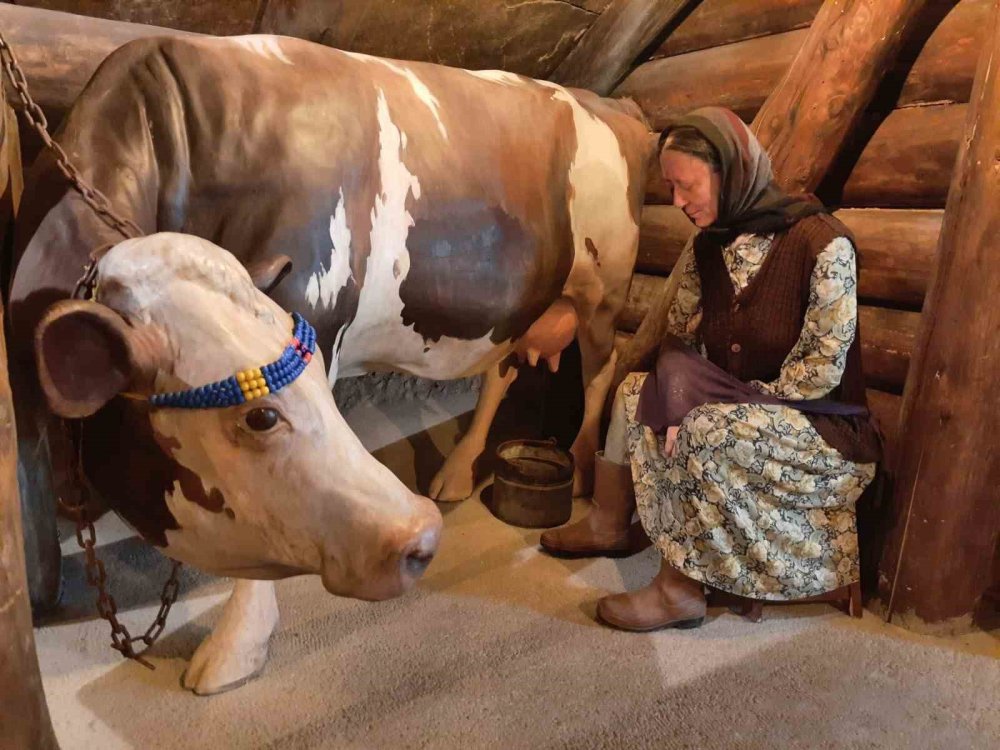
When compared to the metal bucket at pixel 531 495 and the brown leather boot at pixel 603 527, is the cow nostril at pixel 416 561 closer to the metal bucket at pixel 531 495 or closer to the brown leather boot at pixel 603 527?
the brown leather boot at pixel 603 527

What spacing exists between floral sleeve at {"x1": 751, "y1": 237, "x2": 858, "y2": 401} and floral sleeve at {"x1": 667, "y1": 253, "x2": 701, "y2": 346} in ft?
0.90

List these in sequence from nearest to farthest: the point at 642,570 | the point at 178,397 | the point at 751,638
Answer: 1. the point at 178,397
2. the point at 751,638
3. the point at 642,570

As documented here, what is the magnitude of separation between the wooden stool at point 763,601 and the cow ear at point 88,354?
54.4 inches

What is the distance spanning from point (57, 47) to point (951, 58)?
1.89m

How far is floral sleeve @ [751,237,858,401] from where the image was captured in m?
1.49

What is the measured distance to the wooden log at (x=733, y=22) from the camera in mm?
2092

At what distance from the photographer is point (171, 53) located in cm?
126

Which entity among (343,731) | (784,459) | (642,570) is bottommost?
(642,570)

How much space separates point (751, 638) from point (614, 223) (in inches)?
41.6

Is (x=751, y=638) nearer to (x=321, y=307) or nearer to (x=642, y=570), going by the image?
(x=642, y=570)

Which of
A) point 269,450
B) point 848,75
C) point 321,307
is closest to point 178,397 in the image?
point 269,450

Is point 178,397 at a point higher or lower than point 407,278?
higher

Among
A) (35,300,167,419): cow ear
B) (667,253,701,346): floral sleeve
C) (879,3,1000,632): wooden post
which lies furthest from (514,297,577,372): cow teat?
(35,300,167,419): cow ear

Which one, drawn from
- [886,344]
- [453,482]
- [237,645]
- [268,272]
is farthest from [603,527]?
[268,272]
